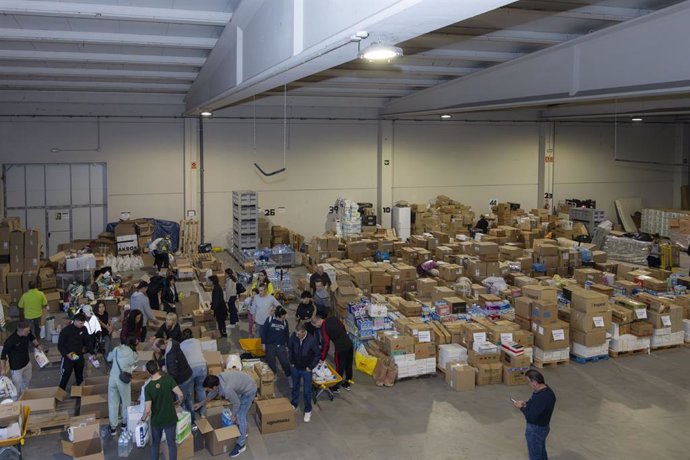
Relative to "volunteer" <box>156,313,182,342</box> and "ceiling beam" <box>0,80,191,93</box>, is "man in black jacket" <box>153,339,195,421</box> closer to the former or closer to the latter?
"volunteer" <box>156,313,182,342</box>

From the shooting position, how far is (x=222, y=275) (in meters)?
14.0

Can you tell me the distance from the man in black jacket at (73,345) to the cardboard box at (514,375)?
19.8 feet

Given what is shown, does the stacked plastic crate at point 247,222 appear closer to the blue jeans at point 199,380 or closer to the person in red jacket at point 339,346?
the person in red jacket at point 339,346

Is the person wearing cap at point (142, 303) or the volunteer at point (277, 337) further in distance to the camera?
the person wearing cap at point (142, 303)

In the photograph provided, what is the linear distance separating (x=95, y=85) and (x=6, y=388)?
957 cm

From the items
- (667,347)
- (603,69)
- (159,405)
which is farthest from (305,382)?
(667,347)

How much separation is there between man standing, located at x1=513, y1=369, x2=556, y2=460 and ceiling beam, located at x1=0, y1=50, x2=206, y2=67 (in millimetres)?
7632

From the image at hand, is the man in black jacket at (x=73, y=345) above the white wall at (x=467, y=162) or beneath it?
beneath

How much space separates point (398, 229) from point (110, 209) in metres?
9.39

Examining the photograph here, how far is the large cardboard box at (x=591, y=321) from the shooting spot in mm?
9766

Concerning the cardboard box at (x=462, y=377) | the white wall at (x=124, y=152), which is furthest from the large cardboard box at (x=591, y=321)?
the white wall at (x=124, y=152)

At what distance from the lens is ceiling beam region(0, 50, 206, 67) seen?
991cm

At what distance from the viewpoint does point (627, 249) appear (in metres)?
17.4

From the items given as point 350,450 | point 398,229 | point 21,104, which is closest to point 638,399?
point 350,450
